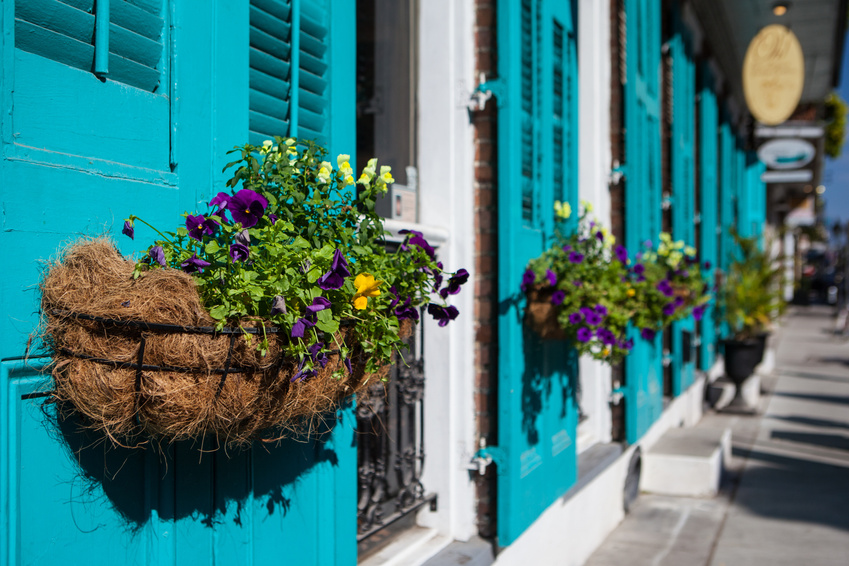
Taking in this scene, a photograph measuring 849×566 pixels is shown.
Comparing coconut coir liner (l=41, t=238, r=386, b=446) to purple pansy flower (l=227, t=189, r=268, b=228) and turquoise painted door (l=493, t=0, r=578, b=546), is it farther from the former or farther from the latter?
turquoise painted door (l=493, t=0, r=578, b=546)

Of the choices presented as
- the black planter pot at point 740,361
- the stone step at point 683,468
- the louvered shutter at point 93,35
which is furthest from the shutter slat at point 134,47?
the black planter pot at point 740,361

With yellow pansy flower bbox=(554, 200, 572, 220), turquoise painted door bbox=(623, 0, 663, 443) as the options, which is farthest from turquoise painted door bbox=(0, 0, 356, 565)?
turquoise painted door bbox=(623, 0, 663, 443)

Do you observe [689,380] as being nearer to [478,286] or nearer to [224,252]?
[478,286]

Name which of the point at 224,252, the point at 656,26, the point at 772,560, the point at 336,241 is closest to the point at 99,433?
the point at 224,252

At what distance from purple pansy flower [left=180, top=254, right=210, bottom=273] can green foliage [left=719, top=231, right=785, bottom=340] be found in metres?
8.86

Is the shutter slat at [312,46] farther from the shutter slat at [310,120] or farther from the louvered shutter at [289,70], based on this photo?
the shutter slat at [310,120]

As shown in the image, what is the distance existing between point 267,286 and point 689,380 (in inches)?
285

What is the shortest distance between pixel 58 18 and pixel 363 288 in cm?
80

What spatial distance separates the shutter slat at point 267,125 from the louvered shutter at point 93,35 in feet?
1.02

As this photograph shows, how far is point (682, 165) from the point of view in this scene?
7480mm

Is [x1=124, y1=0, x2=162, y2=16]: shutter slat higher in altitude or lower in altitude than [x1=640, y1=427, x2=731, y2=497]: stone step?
higher

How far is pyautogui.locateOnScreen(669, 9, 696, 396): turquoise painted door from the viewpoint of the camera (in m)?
7.12

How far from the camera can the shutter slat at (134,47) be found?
1592 millimetres

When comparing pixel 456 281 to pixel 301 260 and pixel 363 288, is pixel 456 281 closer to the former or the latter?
pixel 363 288
